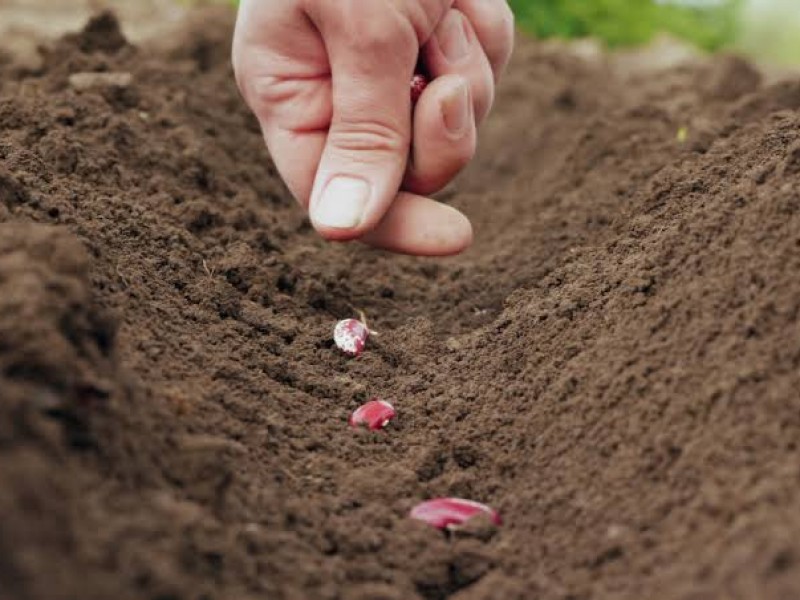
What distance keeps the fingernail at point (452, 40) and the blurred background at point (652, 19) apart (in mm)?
4123

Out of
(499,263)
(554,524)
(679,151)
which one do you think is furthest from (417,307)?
(554,524)

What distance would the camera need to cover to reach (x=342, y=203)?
2.58m

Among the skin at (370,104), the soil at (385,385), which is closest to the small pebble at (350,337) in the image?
the soil at (385,385)

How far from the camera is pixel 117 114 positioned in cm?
362

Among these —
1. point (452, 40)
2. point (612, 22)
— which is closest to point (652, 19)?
point (612, 22)

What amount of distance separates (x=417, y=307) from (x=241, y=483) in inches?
54.9

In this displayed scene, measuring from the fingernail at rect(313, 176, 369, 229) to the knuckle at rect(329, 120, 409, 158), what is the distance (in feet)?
0.30

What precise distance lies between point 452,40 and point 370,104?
448 millimetres

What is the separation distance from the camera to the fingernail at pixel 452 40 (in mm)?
2932

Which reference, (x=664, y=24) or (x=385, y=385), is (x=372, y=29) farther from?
(x=664, y=24)

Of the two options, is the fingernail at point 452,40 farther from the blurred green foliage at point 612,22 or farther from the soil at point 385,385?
the blurred green foliage at point 612,22

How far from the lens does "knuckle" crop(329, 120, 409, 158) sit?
8.68ft

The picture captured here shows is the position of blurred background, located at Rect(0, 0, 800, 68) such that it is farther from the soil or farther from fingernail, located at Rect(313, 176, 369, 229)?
fingernail, located at Rect(313, 176, 369, 229)

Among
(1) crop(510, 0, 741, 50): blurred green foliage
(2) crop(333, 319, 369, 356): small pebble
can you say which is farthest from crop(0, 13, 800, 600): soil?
(1) crop(510, 0, 741, 50): blurred green foliage
